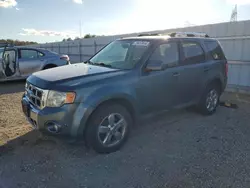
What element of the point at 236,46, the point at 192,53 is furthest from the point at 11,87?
the point at 236,46

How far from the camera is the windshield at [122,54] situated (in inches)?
160

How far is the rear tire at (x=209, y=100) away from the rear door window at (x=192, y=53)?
2.40ft

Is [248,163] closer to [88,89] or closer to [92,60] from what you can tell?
[88,89]

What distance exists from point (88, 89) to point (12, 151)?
164 centimetres

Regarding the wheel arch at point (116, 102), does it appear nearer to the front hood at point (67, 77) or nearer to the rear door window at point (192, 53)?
the front hood at point (67, 77)

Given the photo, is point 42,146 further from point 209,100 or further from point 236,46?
point 236,46

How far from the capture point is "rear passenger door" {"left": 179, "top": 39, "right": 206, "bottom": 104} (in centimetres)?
467

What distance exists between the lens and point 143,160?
3488 mm

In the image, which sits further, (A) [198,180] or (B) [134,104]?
(B) [134,104]

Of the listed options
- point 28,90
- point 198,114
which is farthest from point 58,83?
point 198,114

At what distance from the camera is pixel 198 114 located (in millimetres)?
5641

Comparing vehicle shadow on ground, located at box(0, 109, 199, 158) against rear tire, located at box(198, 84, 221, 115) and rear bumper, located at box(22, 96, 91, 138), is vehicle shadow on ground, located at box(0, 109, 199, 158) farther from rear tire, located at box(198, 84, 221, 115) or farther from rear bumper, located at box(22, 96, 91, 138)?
rear tire, located at box(198, 84, 221, 115)

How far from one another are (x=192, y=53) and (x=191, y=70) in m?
0.41

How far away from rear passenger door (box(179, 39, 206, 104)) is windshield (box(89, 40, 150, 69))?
974 millimetres
